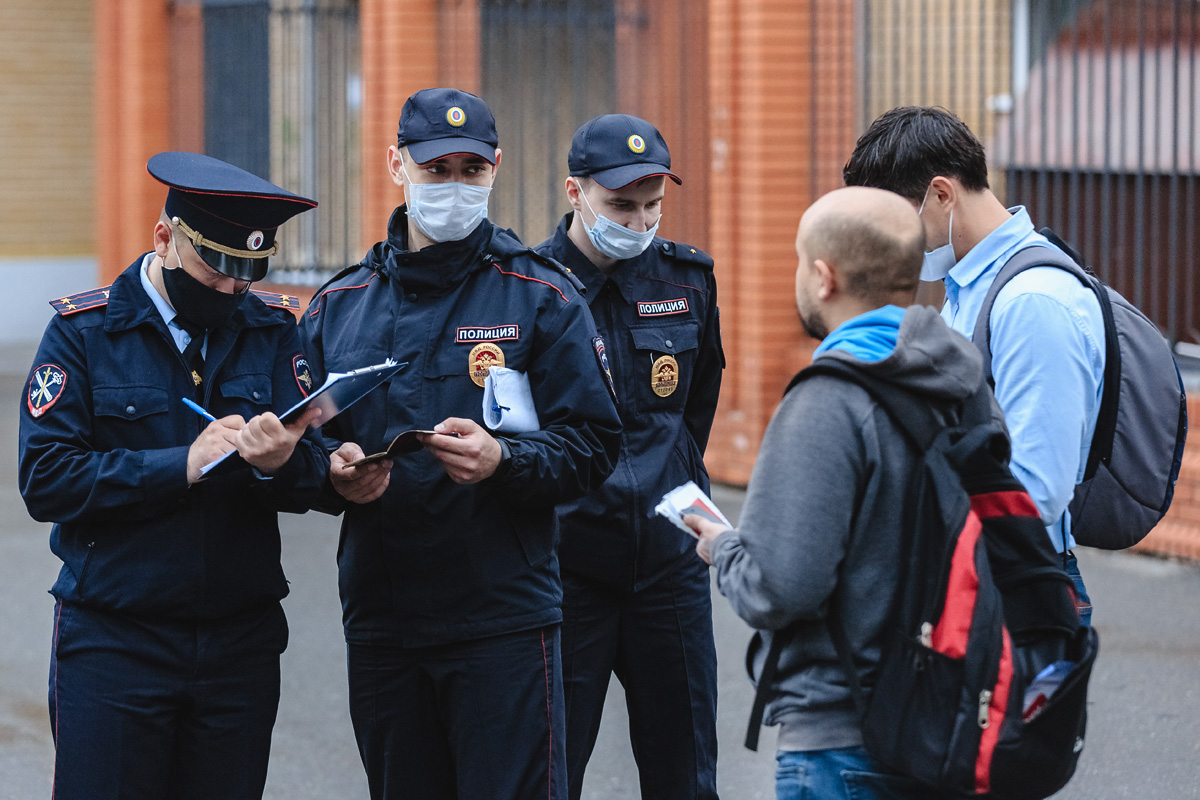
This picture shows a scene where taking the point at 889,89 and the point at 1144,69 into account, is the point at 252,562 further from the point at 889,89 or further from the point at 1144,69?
the point at 889,89

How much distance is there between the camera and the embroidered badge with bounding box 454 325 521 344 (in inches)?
126

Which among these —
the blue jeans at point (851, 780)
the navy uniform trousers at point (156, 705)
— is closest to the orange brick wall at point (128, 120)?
the navy uniform trousers at point (156, 705)

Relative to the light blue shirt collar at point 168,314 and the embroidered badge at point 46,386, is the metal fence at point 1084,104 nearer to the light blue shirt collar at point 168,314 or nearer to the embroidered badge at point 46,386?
the light blue shirt collar at point 168,314

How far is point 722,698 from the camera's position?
18.3ft

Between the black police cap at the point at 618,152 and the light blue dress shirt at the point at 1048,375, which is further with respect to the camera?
the black police cap at the point at 618,152

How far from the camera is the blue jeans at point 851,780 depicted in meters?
2.35

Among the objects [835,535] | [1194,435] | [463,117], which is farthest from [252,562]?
[1194,435]

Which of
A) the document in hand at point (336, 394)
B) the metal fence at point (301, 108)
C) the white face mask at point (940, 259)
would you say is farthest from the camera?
the metal fence at point (301, 108)

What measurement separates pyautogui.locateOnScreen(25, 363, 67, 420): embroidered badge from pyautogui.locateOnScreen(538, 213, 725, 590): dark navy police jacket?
1297 millimetres

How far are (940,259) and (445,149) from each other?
107cm

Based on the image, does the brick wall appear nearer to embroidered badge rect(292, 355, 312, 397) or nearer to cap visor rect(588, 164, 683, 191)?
cap visor rect(588, 164, 683, 191)

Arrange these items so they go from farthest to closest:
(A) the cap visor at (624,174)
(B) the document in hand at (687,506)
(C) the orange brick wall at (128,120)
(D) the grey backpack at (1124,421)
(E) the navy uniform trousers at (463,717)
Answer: (C) the orange brick wall at (128,120)
(A) the cap visor at (624,174)
(E) the navy uniform trousers at (463,717)
(D) the grey backpack at (1124,421)
(B) the document in hand at (687,506)

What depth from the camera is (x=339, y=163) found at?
11.4 m

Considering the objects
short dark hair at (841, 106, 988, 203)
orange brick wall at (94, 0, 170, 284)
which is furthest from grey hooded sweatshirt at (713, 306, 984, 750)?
orange brick wall at (94, 0, 170, 284)
